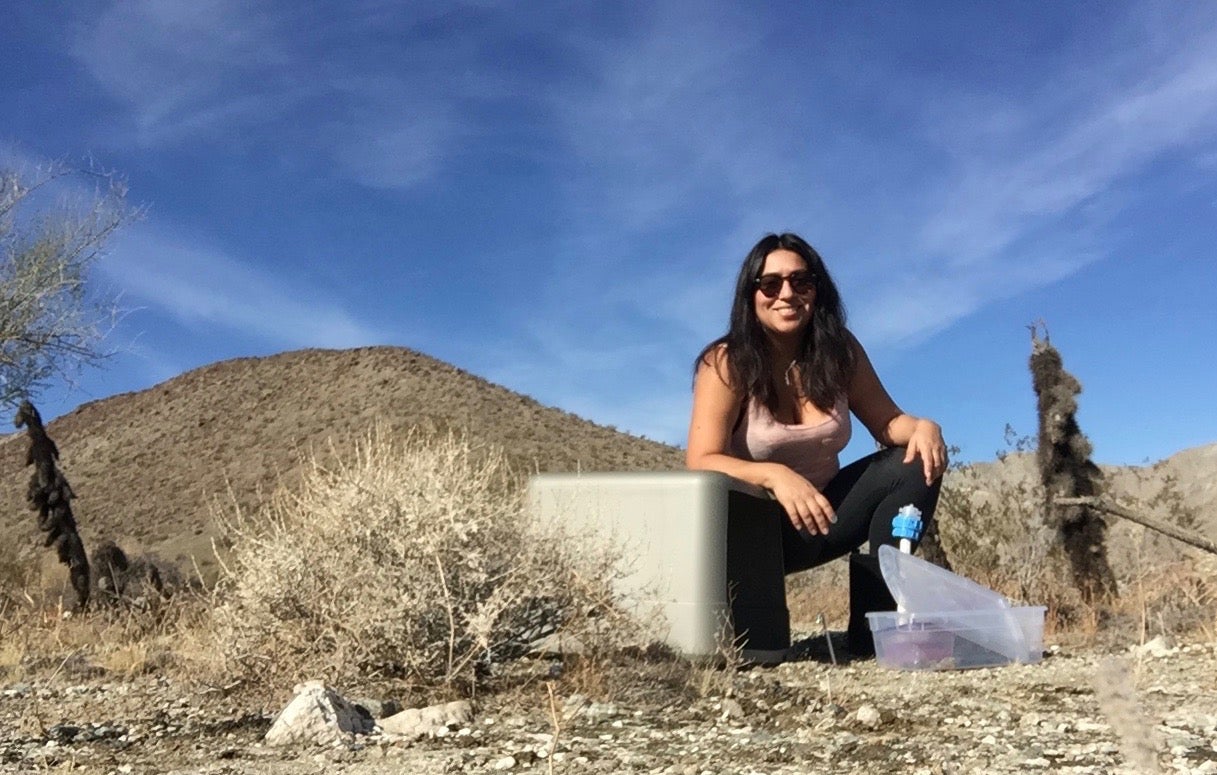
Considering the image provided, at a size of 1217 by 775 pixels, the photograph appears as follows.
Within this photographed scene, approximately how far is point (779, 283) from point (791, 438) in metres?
0.58

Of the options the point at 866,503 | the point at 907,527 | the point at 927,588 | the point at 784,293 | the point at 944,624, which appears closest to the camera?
the point at 944,624

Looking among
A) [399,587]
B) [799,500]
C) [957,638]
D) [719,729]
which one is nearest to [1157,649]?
[957,638]

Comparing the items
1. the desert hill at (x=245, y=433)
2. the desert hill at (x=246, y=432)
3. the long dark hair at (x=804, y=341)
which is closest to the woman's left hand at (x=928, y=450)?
the long dark hair at (x=804, y=341)

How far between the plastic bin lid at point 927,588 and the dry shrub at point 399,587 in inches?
41.1

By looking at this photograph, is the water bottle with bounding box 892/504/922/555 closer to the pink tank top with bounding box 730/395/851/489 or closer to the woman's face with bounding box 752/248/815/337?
the pink tank top with bounding box 730/395/851/489

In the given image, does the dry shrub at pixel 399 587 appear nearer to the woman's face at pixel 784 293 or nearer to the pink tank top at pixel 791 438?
the pink tank top at pixel 791 438

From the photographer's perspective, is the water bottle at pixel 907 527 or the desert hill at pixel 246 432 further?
the desert hill at pixel 246 432

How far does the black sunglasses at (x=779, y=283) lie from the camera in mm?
4145

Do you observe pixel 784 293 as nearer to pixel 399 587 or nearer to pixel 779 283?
pixel 779 283

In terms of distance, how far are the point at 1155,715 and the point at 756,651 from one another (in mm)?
1507

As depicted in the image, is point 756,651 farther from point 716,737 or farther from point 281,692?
point 281,692

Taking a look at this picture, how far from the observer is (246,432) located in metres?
40.8

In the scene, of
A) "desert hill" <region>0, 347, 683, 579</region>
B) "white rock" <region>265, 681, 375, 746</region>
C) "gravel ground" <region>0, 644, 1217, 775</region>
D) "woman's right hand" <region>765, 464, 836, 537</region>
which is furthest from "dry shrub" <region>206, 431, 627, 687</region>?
"desert hill" <region>0, 347, 683, 579</region>

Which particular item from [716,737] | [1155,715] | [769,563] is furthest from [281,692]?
[1155,715]
